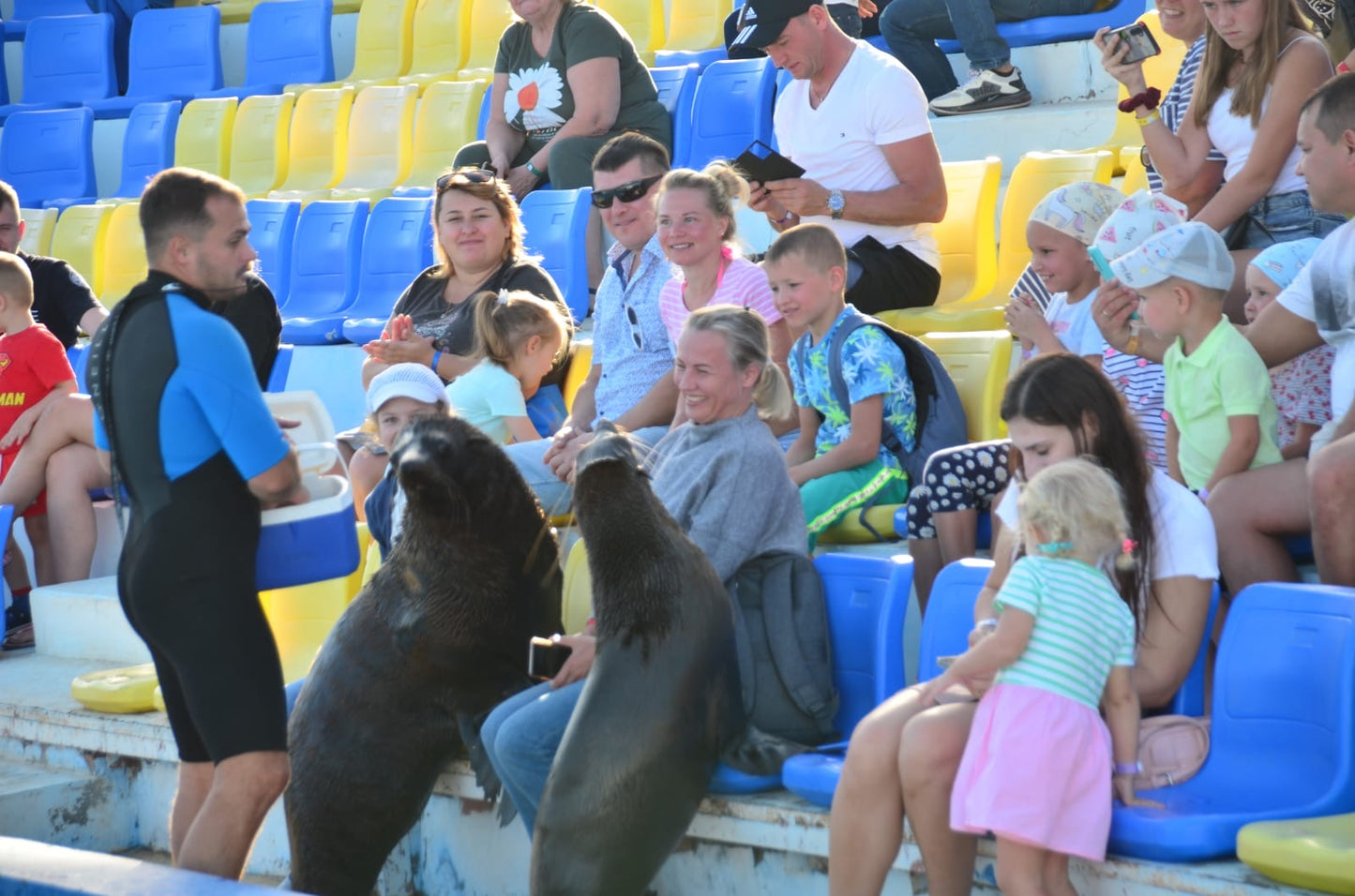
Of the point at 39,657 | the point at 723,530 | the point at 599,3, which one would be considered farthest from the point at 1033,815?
the point at 599,3

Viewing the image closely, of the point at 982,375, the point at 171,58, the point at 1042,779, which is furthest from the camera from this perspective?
the point at 171,58

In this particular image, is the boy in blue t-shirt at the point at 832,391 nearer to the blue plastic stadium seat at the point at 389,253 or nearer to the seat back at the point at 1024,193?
the seat back at the point at 1024,193

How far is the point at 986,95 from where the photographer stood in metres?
6.68

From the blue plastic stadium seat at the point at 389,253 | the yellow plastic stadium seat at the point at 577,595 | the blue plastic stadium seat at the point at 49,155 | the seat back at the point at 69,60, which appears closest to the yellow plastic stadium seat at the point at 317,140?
the blue plastic stadium seat at the point at 49,155

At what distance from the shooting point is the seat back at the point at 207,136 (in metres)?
10.2

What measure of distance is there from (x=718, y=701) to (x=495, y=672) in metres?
0.69

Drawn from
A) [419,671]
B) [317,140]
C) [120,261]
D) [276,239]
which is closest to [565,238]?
[276,239]

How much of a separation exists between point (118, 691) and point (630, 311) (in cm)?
186

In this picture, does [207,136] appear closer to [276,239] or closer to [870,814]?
[276,239]

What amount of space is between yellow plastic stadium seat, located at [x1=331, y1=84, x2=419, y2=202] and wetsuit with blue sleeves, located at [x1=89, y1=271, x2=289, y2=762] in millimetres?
6006

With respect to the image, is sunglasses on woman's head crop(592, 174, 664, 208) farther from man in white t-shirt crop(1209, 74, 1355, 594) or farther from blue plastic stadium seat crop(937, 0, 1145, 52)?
blue plastic stadium seat crop(937, 0, 1145, 52)

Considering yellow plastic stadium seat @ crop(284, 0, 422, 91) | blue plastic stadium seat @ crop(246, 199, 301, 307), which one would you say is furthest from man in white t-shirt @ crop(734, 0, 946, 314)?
yellow plastic stadium seat @ crop(284, 0, 422, 91)

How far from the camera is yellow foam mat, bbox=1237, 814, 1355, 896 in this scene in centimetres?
258

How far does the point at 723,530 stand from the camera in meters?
3.65
